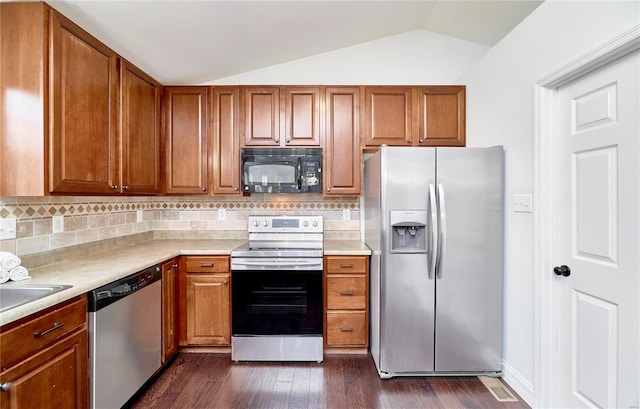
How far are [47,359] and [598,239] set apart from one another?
2602 mm

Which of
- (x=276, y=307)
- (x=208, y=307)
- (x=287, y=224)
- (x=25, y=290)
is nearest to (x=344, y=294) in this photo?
(x=276, y=307)

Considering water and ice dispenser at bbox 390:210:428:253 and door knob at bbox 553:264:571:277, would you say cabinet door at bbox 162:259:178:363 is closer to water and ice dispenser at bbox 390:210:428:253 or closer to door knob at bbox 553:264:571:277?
water and ice dispenser at bbox 390:210:428:253

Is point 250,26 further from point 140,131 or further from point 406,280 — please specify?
point 406,280

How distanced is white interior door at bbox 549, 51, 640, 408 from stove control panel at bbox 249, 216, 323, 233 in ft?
6.07

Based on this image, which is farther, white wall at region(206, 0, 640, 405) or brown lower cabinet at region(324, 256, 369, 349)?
brown lower cabinet at region(324, 256, 369, 349)

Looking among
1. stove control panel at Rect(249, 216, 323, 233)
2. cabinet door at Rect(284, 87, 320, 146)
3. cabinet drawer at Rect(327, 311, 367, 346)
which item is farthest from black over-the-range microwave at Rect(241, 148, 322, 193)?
cabinet drawer at Rect(327, 311, 367, 346)

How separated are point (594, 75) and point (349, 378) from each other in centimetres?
235

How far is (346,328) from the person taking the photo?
2.55 m

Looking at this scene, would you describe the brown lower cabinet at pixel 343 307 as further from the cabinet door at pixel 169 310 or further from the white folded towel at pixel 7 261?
the white folded towel at pixel 7 261

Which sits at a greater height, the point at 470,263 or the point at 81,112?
the point at 81,112

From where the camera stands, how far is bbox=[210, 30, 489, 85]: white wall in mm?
2980

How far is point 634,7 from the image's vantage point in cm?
132

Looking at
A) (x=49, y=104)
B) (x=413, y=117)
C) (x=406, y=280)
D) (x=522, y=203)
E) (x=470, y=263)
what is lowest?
(x=406, y=280)

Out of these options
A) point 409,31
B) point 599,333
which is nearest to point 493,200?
point 599,333
